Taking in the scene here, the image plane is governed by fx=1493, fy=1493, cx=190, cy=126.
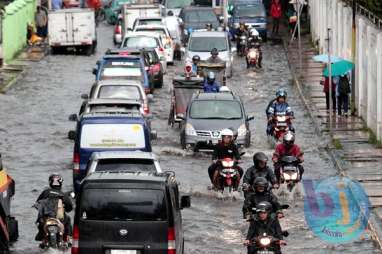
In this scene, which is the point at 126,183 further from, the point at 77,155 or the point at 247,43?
the point at 247,43

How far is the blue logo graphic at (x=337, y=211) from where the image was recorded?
23953 millimetres

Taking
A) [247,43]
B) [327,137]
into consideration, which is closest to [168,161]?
[327,137]

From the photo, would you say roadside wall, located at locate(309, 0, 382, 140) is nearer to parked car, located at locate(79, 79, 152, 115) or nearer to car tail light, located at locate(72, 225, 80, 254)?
parked car, located at locate(79, 79, 152, 115)

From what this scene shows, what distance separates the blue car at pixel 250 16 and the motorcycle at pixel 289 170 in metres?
33.9

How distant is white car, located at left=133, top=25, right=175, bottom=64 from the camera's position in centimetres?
5594

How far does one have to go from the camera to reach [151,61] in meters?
49.1

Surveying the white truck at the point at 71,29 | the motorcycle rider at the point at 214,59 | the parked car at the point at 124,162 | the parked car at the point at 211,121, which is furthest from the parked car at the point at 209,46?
the parked car at the point at 124,162

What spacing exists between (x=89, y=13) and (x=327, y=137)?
2404 centimetres

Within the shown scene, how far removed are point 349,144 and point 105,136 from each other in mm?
9191

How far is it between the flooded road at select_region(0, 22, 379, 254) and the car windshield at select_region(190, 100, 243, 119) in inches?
39.2

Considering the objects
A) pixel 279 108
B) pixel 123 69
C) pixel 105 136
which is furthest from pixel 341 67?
pixel 105 136

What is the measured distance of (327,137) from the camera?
38125 mm

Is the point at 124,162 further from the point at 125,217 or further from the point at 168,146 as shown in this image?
the point at 168,146

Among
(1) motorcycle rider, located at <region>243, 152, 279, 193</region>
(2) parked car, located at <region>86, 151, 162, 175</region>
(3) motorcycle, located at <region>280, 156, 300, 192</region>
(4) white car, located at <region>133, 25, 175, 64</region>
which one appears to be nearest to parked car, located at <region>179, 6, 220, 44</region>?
(4) white car, located at <region>133, 25, 175, 64</region>
